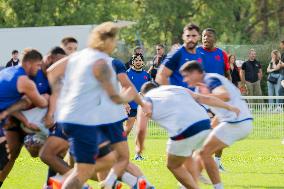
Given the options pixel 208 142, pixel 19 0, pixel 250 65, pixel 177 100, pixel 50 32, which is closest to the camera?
pixel 177 100

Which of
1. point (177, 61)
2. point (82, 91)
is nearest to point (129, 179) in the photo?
point (177, 61)

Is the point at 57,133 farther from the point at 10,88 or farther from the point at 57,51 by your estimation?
the point at 57,51

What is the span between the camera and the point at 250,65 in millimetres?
28281

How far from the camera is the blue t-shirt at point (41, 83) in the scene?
38.2 feet

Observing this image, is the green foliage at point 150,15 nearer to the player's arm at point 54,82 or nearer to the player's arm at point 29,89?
the player's arm at point 54,82

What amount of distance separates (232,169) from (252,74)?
520 inches

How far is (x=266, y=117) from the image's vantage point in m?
21.7

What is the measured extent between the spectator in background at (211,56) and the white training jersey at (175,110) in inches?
154

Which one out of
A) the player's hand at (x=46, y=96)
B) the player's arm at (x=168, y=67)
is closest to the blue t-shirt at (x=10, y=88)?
the player's hand at (x=46, y=96)

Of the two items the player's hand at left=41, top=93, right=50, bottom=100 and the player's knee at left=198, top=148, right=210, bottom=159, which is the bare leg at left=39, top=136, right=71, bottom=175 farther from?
the player's knee at left=198, top=148, right=210, bottom=159

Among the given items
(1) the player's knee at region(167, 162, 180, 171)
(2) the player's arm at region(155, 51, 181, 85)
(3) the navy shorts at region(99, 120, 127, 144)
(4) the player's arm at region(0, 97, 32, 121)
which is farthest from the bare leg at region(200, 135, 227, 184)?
(4) the player's arm at region(0, 97, 32, 121)

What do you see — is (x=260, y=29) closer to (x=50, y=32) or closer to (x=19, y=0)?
(x=19, y=0)

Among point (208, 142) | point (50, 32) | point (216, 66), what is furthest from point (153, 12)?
point (208, 142)

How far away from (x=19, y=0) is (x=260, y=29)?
16.4 metres
